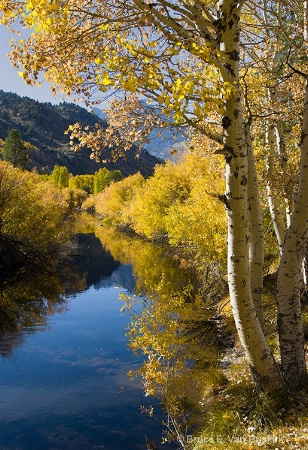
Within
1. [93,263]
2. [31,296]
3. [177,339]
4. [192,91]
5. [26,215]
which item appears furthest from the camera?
[93,263]

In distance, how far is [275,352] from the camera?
9.96 metres

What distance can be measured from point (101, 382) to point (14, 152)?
236 ft

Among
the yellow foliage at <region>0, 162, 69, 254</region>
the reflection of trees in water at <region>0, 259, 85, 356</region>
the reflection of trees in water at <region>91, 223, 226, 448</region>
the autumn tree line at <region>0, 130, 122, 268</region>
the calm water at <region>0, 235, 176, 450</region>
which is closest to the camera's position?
the reflection of trees in water at <region>91, 223, 226, 448</region>

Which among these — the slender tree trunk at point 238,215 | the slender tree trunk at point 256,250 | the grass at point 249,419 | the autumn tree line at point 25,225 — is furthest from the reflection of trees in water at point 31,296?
the slender tree trunk at point 238,215

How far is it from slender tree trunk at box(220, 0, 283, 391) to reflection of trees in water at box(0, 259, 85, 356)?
10870mm

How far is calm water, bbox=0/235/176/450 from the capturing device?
912 centimetres

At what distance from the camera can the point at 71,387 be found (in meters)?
11.6

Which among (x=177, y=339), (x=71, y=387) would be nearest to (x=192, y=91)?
(x=177, y=339)

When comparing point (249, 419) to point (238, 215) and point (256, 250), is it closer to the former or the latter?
point (256, 250)

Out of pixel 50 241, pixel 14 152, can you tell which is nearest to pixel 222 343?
pixel 50 241

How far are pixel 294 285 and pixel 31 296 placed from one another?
59.9 feet

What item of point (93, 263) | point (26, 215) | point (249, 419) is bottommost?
point (249, 419)

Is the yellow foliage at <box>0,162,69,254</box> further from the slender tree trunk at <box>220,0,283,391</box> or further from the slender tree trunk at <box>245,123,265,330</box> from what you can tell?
the slender tree trunk at <box>220,0,283,391</box>

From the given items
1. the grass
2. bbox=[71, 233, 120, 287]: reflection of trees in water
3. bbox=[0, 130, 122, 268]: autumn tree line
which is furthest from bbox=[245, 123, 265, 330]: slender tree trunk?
bbox=[0, 130, 122, 268]: autumn tree line
